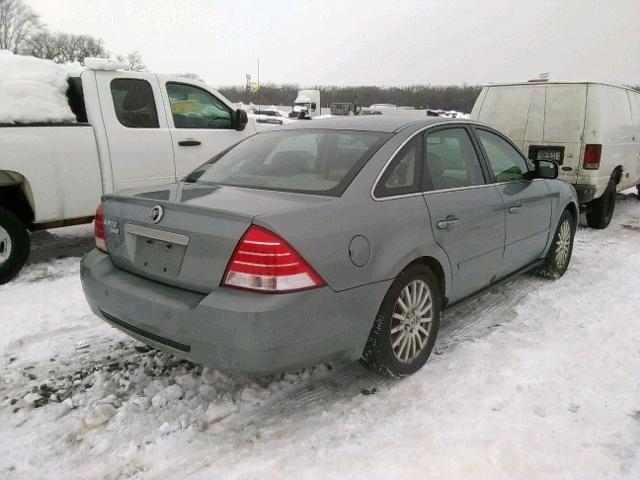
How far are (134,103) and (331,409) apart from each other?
164 inches

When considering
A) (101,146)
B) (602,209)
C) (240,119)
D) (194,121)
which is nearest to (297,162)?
(101,146)

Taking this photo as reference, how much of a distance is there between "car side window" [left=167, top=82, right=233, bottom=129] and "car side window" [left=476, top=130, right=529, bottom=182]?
11.3ft

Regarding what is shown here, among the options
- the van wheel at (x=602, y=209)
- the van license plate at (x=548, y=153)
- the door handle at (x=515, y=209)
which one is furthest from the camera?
the van wheel at (x=602, y=209)

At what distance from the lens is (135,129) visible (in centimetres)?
559

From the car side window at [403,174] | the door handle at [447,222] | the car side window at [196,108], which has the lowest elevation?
the door handle at [447,222]

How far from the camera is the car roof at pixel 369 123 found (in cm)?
346

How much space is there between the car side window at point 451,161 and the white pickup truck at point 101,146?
332 cm

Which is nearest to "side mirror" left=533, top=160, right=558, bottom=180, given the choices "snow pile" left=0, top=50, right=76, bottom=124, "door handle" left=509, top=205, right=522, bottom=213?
"door handle" left=509, top=205, right=522, bottom=213

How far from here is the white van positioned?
7.12m

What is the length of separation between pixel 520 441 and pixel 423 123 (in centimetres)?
199

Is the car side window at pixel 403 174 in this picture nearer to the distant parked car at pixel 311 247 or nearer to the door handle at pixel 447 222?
the distant parked car at pixel 311 247

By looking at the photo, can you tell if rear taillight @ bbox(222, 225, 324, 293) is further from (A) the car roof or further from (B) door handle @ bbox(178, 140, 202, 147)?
(B) door handle @ bbox(178, 140, 202, 147)

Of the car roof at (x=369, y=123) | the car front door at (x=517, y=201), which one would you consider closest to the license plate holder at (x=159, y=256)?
the car roof at (x=369, y=123)

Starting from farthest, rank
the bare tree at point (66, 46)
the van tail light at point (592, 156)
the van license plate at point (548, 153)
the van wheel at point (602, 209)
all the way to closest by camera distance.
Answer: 1. the bare tree at point (66, 46)
2. the van wheel at point (602, 209)
3. the van license plate at point (548, 153)
4. the van tail light at point (592, 156)
